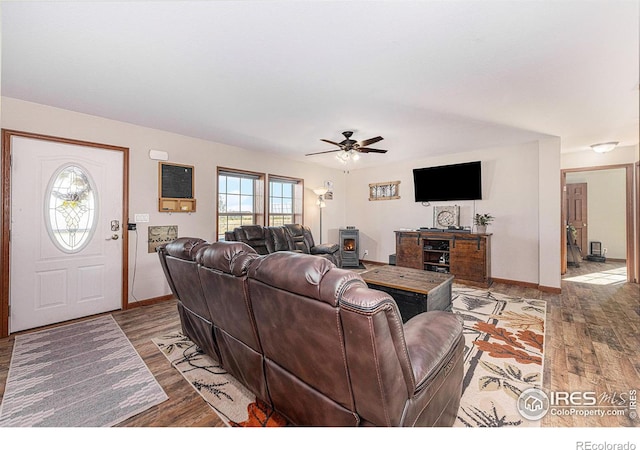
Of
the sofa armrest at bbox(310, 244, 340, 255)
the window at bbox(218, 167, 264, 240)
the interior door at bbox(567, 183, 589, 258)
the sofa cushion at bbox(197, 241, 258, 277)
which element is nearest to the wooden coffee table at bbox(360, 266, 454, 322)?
the sofa cushion at bbox(197, 241, 258, 277)

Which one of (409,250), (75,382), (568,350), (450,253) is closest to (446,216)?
(450,253)

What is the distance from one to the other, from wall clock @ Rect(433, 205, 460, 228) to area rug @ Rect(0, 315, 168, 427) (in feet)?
16.4

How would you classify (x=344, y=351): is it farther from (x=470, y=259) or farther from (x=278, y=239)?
(x=470, y=259)

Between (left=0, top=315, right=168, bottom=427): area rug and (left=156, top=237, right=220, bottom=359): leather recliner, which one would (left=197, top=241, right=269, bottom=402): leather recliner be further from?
(left=0, top=315, right=168, bottom=427): area rug

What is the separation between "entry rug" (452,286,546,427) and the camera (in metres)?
1.59

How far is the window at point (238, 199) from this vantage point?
457cm

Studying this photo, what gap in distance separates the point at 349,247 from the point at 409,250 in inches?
59.0

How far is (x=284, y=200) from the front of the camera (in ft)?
18.4

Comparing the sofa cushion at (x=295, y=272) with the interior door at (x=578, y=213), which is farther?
the interior door at (x=578, y=213)

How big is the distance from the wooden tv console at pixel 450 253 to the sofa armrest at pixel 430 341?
11.2 ft

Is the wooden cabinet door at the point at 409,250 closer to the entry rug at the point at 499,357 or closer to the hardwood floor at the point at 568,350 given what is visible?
the entry rug at the point at 499,357

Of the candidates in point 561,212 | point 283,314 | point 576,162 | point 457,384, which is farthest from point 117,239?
point 576,162

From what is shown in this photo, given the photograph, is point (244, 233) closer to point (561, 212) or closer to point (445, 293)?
point (445, 293)

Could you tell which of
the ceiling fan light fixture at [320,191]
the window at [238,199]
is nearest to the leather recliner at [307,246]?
the window at [238,199]
